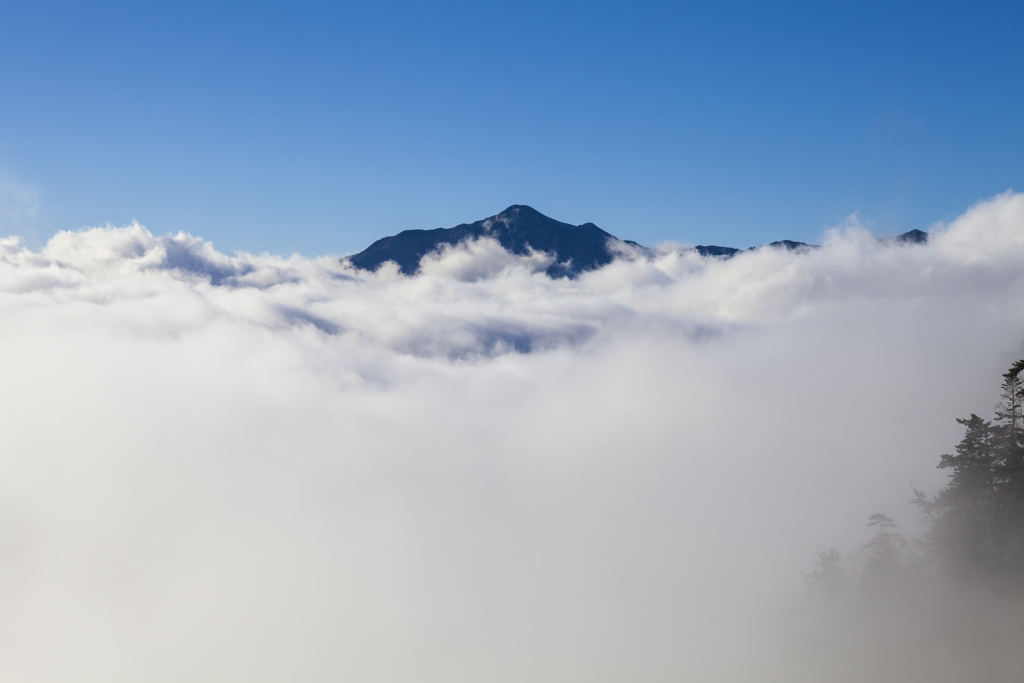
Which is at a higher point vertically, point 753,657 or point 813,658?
point 813,658

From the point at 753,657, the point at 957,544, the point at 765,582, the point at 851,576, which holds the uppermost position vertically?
the point at 957,544

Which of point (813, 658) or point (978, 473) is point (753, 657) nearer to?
point (813, 658)

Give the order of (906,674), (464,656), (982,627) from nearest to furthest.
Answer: (982,627)
(906,674)
(464,656)

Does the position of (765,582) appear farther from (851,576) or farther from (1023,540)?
(1023,540)

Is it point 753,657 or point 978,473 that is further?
point 753,657

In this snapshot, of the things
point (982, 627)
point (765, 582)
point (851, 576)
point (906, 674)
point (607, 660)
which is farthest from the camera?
point (765, 582)

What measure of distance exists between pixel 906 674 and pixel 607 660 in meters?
98.9

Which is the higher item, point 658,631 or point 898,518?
point 898,518

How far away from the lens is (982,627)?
153 feet

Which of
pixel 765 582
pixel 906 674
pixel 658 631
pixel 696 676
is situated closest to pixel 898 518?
pixel 765 582

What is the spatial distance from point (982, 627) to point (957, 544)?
6.17m

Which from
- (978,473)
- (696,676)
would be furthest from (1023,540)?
(696,676)

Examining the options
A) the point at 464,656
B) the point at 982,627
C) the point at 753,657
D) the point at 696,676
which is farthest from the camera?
the point at 464,656

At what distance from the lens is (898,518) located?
155m
